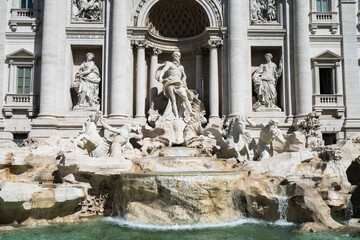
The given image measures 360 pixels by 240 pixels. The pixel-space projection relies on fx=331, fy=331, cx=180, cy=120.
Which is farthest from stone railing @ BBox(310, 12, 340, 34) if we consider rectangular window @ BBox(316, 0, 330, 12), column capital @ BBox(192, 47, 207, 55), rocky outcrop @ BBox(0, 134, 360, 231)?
rocky outcrop @ BBox(0, 134, 360, 231)

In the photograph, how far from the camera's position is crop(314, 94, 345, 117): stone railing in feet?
60.6

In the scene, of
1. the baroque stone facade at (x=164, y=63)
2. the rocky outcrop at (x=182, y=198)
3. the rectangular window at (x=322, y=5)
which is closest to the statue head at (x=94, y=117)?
the baroque stone facade at (x=164, y=63)

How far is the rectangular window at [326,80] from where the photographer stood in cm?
1923

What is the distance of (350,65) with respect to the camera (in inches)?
741

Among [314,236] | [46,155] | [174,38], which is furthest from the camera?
[174,38]

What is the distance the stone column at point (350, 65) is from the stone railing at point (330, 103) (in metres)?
0.33

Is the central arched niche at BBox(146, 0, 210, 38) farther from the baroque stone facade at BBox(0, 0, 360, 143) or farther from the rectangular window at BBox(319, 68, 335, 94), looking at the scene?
the rectangular window at BBox(319, 68, 335, 94)

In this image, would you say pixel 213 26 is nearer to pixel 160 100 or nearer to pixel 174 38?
pixel 174 38

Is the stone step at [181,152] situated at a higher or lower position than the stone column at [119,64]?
lower

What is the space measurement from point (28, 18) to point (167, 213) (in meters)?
14.9

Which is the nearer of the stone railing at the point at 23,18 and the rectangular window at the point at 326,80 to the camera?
the stone railing at the point at 23,18

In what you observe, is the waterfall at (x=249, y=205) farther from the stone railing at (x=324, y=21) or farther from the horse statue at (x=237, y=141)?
the stone railing at (x=324, y=21)

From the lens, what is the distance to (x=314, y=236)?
8.45 m

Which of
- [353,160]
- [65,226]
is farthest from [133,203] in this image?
[353,160]
